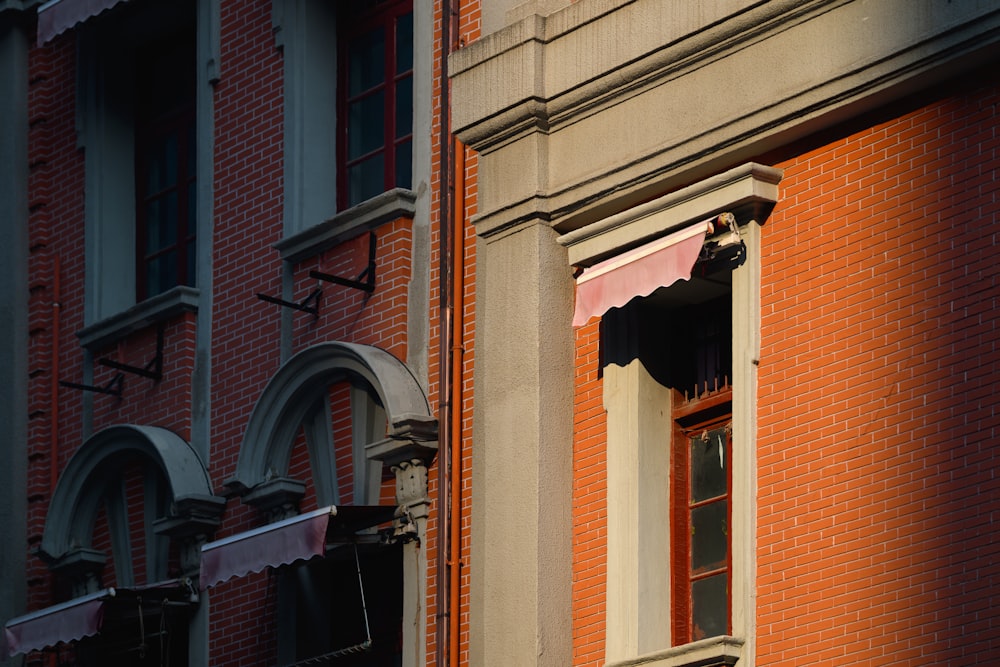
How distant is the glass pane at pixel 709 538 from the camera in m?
14.2

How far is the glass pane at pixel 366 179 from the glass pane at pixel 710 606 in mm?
4687

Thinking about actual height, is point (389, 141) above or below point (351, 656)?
above

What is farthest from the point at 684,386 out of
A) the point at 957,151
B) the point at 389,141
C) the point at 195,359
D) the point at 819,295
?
the point at 195,359

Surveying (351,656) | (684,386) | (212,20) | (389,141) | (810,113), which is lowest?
(351,656)

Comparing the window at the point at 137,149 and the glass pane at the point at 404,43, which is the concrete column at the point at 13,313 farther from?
the glass pane at the point at 404,43

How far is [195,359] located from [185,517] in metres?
1.33

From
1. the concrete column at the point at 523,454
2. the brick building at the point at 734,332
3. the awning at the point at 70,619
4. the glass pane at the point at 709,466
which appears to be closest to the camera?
the brick building at the point at 734,332

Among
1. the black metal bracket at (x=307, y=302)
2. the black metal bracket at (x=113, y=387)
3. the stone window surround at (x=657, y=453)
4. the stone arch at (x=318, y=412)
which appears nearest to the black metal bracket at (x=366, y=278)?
the black metal bracket at (x=307, y=302)

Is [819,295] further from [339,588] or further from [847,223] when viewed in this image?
[339,588]

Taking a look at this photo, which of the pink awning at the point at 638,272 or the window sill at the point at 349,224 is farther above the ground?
the window sill at the point at 349,224

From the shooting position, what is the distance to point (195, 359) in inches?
734

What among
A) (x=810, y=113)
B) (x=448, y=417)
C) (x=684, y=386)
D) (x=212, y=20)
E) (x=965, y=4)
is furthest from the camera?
(x=212, y=20)

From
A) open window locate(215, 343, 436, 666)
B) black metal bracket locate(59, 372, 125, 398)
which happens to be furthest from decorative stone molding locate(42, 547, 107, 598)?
open window locate(215, 343, 436, 666)

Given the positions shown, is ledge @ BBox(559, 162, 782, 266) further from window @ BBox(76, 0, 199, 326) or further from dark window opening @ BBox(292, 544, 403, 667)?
window @ BBox(76, 0, 199, 326)
